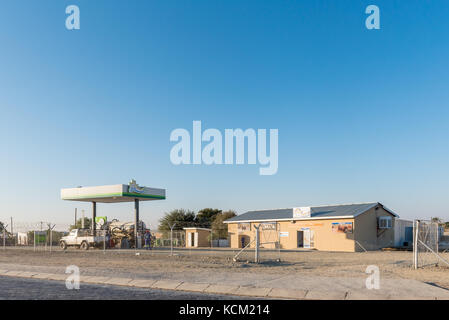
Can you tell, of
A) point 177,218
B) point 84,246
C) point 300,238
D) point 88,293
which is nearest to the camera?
point 88,293

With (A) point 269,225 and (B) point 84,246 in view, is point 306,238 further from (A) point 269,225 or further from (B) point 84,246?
(B) point 84,246

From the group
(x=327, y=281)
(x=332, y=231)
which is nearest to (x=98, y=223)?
(x=332, y=231)

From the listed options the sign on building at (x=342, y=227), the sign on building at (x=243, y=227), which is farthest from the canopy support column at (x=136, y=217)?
the sign on building at (x=342, y=227)

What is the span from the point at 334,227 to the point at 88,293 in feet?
96.3

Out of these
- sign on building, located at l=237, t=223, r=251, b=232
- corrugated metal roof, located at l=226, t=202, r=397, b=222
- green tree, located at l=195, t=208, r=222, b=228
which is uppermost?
corrugated metal roof, located at l=226, t=202, r=397, b=222

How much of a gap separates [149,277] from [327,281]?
5833 millimetres

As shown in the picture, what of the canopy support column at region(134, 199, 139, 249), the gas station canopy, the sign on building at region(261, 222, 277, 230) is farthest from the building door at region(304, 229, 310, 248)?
the canopy support column at region(134, 199, 139, 249)

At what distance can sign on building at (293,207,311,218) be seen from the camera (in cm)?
3906

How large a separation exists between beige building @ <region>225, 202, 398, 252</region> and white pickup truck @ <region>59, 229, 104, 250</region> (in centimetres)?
1475

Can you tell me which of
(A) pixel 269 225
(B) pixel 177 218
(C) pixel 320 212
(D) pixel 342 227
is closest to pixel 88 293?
(D) pixel 342 227

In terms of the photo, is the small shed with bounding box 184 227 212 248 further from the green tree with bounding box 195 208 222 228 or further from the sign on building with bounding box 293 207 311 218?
the green tree with bounding box 195 208 222 228

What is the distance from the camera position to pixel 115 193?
38.3 m
